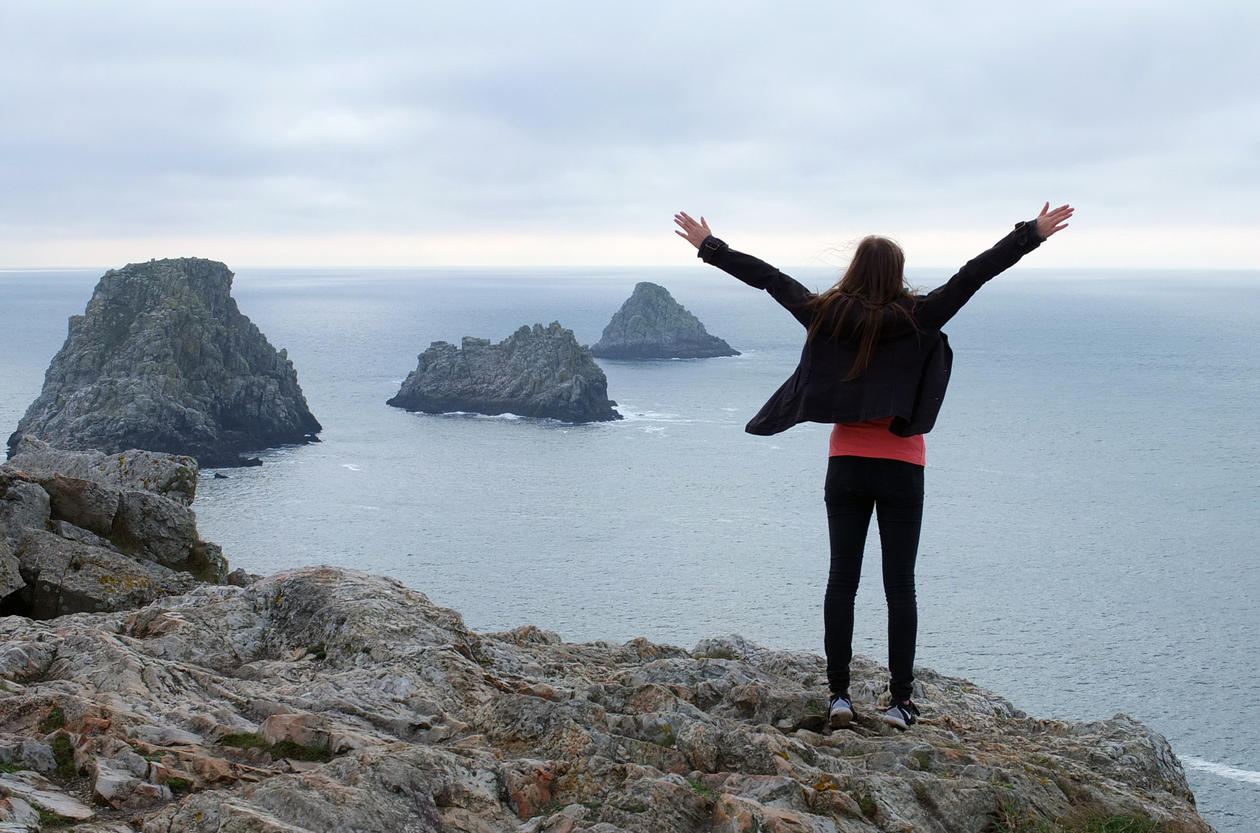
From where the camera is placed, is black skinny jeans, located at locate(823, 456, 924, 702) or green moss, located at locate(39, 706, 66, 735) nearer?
green moss, located at locate(39, 706, 66, 735)

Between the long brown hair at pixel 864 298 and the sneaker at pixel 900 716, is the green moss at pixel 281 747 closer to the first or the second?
the sneaker at pixel 900 716

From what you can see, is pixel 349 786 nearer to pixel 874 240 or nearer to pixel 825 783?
pixel 825 783

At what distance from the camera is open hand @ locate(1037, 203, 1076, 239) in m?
6.30

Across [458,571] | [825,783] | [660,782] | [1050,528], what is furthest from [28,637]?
[1050,528]

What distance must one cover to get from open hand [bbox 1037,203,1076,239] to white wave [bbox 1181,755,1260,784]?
1980 inches

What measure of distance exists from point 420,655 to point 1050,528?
3329 inches


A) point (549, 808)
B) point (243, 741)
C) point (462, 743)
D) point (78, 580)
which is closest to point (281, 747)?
point (243, 741)

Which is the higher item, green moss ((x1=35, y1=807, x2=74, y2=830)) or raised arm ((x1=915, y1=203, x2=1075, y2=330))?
raised arm ((x1=915, y1=203, x2=1075, y2=330))

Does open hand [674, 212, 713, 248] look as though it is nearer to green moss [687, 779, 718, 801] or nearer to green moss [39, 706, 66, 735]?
green moss [687, 779, 718, 801]

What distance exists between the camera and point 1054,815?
5422mm

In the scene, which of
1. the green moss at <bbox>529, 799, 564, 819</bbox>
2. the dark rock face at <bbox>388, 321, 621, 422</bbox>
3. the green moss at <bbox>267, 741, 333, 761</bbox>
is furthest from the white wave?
the dark rock face at <bbox>388, 321, 621, 422</bbox>

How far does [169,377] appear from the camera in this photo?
371ft

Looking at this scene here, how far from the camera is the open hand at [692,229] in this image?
705 cm

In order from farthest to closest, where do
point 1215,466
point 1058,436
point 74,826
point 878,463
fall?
1. point 1058,436
2. point 1215,466
3. point 878,463
4. point 74,826
